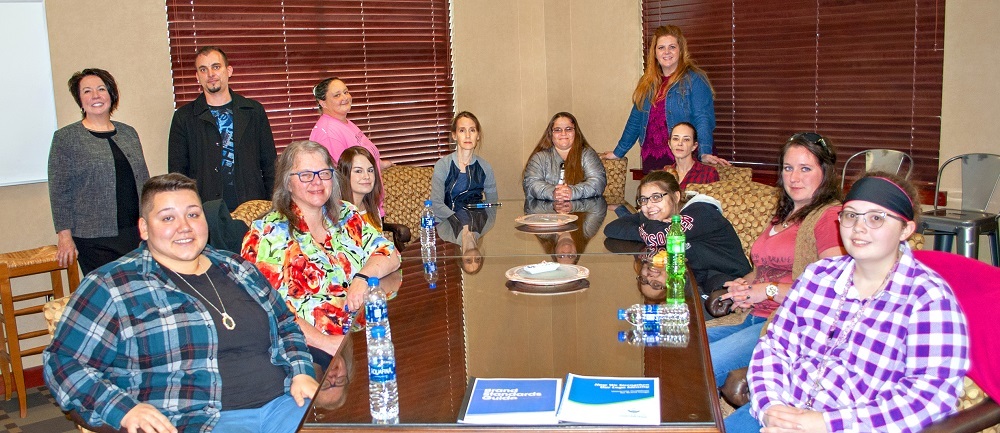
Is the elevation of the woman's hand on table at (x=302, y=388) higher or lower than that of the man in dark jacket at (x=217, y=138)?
lower

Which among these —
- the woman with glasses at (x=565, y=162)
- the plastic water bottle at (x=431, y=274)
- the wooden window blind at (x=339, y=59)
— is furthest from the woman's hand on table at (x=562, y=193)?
the wooden window blind at (x=339, y=59)

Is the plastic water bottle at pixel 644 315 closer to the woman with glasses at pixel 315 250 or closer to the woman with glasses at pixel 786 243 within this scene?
the woman with glasses at pixel 786 243

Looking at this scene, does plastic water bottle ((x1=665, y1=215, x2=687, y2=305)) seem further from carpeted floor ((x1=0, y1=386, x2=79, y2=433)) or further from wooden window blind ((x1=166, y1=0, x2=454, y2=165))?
wooden window blind ((x1=166, y1=0, x2=454, y2=165))

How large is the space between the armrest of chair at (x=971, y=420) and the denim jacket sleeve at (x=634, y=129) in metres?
3.69

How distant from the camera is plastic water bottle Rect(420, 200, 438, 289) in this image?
317 centimetres

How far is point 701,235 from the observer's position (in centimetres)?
339

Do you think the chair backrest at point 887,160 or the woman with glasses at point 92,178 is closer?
the woman with glasses at point 92,178

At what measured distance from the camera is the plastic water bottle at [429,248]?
3.17m

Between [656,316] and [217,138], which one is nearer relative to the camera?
[656,316]

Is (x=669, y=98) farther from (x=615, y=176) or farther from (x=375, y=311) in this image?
(x=375, y=311)

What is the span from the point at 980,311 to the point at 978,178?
106 inches

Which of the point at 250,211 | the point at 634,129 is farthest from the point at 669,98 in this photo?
the point at 250,211

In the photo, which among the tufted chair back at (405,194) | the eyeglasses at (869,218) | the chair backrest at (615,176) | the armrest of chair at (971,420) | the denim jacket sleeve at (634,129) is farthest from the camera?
the denim jacket sleeve at (634,129)

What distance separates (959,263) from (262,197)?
12.0ft
